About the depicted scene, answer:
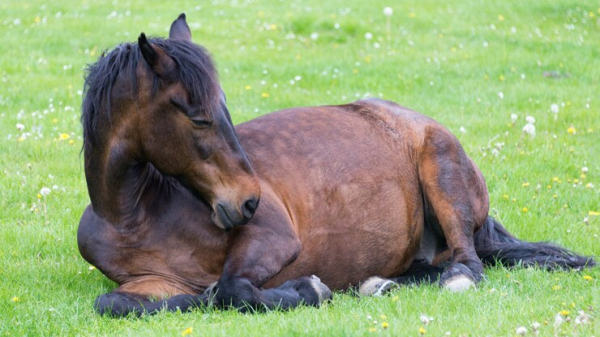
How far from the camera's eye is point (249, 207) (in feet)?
16.8

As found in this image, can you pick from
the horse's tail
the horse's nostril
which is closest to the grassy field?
the horse's tail

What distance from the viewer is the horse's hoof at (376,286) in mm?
5801

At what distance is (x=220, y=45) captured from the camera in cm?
1641

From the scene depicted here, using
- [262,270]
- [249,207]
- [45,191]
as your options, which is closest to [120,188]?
[249,207]

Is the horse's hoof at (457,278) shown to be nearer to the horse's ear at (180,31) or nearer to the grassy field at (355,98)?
the grassy field at (355,98)

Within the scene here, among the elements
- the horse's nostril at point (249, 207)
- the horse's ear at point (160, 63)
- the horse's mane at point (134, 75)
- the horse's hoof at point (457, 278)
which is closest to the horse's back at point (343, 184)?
the horse's hoof at point (457, 278)

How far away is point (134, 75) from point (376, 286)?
222 centimetres

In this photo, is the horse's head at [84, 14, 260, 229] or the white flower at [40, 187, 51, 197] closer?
the horse's head at [84, 14, 260, 229]

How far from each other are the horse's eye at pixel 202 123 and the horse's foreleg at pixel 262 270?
0.76m

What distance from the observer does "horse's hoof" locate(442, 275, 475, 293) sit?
5.75 metres

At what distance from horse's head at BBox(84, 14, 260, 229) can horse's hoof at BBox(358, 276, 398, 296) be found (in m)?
1.21

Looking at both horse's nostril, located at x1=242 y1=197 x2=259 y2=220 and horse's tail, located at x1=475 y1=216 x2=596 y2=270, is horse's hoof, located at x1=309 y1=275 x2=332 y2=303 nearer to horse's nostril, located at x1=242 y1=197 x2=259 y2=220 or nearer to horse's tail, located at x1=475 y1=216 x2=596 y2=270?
horse's nostril, located at x1=242 y1=197 x2=259 y2=220

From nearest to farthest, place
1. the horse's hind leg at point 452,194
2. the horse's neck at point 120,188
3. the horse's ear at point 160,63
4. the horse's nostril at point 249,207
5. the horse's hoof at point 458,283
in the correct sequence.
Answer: the horse's ear at point 160,63
the horse's nostril at point 249,207
the horse's neck at point 120,188
the horse's hoof at point 458,283
the horse's hind leg at point 452,194

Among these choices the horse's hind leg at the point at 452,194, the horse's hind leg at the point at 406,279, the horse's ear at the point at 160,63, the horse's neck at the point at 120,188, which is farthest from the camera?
the horse's hind leg at the point at 452,194
